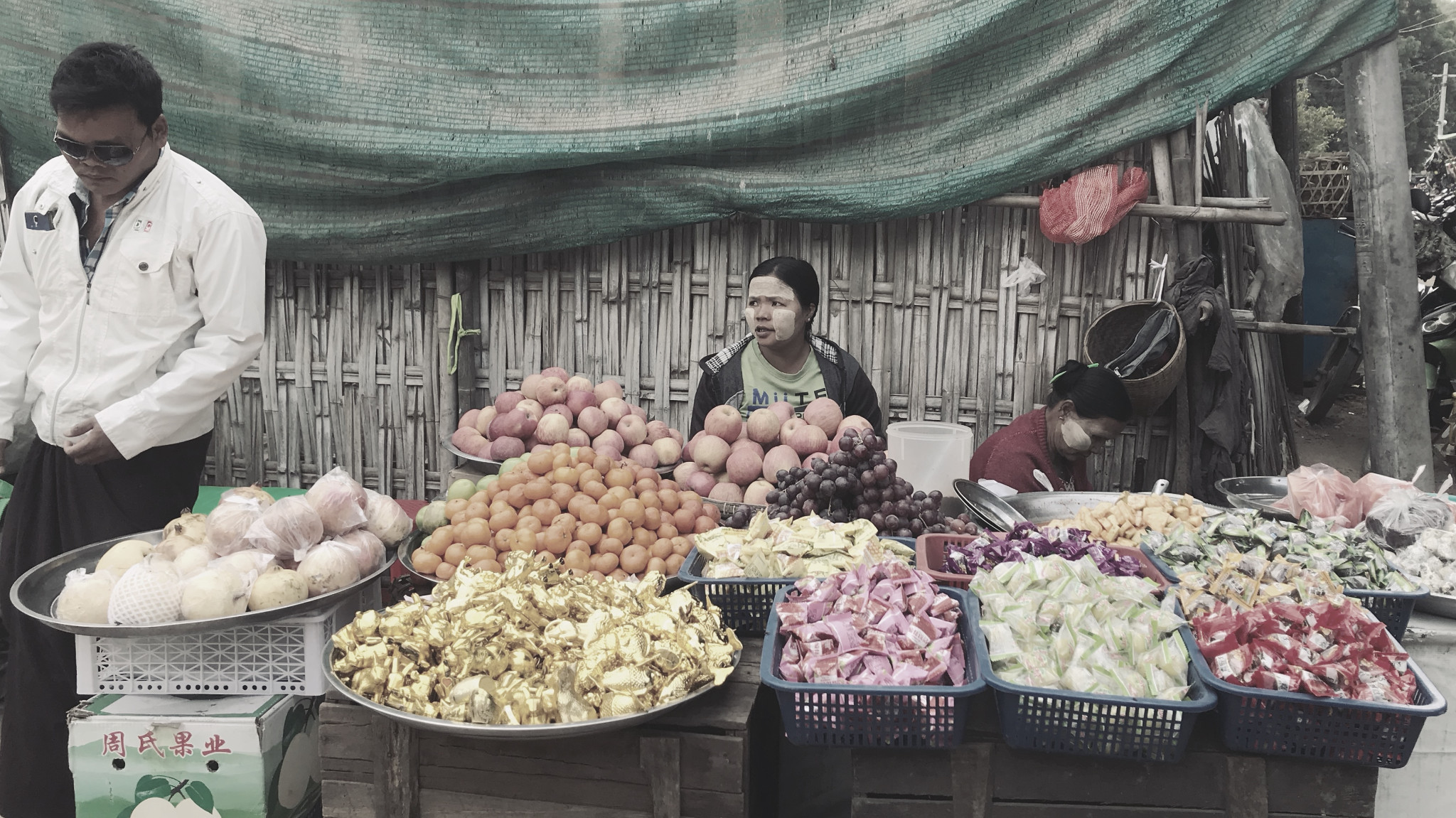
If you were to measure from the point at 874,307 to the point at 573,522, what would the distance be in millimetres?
2292

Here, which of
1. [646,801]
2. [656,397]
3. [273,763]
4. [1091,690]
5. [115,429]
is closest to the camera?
[1091,690]

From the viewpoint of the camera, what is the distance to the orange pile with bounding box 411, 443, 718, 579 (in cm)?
237

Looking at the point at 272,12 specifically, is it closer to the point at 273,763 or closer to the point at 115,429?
the point at 115,429

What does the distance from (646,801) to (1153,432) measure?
3.19 metres

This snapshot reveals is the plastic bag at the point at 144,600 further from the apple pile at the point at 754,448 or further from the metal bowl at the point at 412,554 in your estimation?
the apple pile at the point at 754,448

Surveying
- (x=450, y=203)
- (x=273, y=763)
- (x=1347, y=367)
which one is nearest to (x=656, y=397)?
(x=450, y=203)

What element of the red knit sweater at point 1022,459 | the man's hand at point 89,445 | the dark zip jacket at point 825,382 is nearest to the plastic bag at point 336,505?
the man's hand at point 89,445

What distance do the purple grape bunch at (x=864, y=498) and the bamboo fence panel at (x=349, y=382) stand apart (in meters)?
2.48

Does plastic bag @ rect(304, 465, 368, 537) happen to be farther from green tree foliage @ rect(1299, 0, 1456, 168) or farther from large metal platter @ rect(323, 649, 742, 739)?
green tree foliage @ rect(1299, 0, 1456, 168)

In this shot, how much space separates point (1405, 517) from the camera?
2549 millimetres

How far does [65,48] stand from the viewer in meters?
4.04

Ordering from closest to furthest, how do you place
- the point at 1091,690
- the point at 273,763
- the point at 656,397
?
the point at 1091,690, the point at 273,763, the point at 656,397

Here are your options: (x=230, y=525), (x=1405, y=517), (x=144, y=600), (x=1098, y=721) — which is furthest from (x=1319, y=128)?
(x=144, y=600)

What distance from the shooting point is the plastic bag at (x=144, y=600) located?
2084 millimetres
